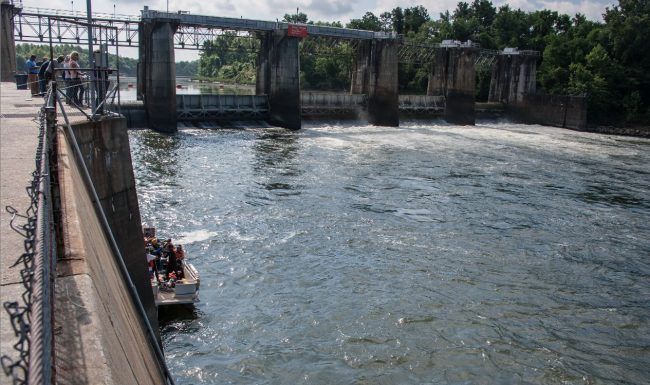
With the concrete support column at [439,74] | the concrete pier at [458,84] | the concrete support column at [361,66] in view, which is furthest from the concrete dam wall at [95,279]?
the concrete support column at [439,74]

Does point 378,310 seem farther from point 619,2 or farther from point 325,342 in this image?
point 619,2

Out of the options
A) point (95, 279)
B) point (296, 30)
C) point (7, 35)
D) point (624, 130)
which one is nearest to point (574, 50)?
point (624, 130)

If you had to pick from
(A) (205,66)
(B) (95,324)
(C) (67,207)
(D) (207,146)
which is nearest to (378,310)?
(C) (67,207)

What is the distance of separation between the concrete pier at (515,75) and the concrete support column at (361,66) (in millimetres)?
19778

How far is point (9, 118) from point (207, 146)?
79.7 feet

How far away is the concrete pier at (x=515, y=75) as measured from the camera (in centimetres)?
6650

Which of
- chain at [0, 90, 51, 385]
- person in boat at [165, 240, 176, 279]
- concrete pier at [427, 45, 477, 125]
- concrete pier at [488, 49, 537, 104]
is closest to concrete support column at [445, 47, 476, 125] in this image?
concrete pier at [427, 45, 477, 125]

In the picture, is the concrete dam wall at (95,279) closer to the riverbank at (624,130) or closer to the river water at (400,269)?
the river water at (400,269)

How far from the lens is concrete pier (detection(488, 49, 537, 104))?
218ft

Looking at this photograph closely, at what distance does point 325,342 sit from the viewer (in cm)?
1283

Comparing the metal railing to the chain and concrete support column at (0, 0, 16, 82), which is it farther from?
concrete support column at (0, 0, 16, 82)

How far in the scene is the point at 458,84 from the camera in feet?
196

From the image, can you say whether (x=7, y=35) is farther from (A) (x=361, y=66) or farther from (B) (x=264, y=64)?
(A) (x=361, y=66)

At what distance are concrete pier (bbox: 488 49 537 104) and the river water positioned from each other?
33.3 m
